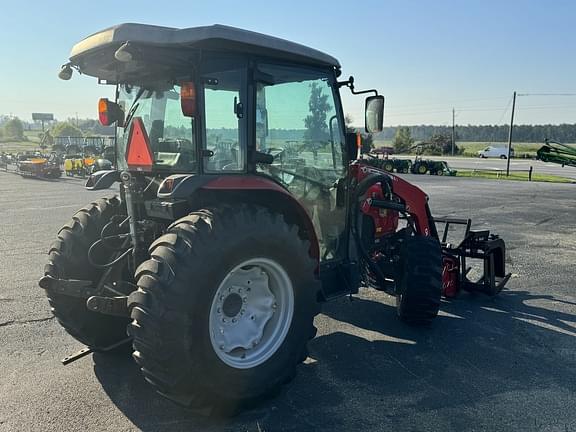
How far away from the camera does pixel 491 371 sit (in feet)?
13.1

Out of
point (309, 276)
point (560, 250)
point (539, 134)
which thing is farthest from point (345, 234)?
point (539, 134)

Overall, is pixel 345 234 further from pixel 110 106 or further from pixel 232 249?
pixel 110 106

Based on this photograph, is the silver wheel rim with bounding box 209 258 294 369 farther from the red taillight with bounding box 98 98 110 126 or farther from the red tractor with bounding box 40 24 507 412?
the red taillight with bounding box 98 98 110 126

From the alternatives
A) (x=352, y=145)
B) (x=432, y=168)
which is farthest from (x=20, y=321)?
(x=432, y=168)

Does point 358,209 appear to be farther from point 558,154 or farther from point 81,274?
point 558,154

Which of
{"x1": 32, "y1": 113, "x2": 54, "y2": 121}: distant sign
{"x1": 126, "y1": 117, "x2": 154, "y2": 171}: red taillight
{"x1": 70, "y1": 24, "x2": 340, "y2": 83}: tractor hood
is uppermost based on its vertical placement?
{"x1": 32, "y1": 113, "x2": 54, "y2": 121}: distant sign

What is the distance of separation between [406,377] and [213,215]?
6.98ft

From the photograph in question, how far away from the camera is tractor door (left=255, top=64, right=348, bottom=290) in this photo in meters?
3.81

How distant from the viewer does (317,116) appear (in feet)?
14.0

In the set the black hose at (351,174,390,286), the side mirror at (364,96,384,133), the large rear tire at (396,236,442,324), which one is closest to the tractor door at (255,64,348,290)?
the black hose at (351,174,390,286)

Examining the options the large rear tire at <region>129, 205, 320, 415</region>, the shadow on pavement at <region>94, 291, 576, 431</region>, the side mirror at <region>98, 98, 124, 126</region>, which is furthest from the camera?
the side mirror at <region>98, 98, 124, 126</region>

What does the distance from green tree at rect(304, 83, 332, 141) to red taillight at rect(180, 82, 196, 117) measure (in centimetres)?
124

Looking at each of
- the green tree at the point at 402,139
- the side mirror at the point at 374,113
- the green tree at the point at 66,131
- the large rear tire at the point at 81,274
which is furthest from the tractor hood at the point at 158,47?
the green tree at the point at 66,131

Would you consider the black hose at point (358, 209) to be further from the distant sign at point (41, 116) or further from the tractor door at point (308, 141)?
the distant sign at point (41, 116)
